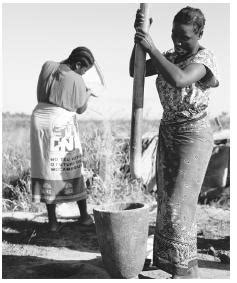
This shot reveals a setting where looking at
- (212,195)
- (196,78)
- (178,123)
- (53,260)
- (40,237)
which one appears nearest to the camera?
(196,78)

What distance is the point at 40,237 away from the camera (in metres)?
4.72

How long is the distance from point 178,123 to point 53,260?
6.10 feet

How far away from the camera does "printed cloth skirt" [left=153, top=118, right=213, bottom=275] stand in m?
3.16

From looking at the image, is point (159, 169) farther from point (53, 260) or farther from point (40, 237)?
point (40, 237)

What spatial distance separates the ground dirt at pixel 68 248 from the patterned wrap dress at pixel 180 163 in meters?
0.25

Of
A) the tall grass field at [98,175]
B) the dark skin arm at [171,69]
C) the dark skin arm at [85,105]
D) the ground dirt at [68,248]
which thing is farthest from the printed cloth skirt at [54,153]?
the dark skin arm at [171,69]

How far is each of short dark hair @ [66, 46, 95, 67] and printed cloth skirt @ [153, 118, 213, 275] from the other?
1778 mm

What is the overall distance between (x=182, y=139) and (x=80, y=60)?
202 centimetres

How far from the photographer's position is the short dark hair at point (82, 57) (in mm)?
4742

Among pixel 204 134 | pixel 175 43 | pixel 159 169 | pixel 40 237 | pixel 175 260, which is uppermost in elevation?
pixel 175 43

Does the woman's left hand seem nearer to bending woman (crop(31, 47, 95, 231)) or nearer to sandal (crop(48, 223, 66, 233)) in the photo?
bending woman (crop(31, 47, 95, 231))

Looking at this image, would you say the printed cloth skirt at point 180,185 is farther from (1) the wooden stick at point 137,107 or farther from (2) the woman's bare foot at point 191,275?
(1) the wooden stick at point 137,107

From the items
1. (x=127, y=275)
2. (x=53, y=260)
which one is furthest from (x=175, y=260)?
(x=53, y=260)

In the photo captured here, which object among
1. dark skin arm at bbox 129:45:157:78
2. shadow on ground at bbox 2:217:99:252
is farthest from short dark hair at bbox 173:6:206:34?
shadow on ground at bbox 2:217:99:252
